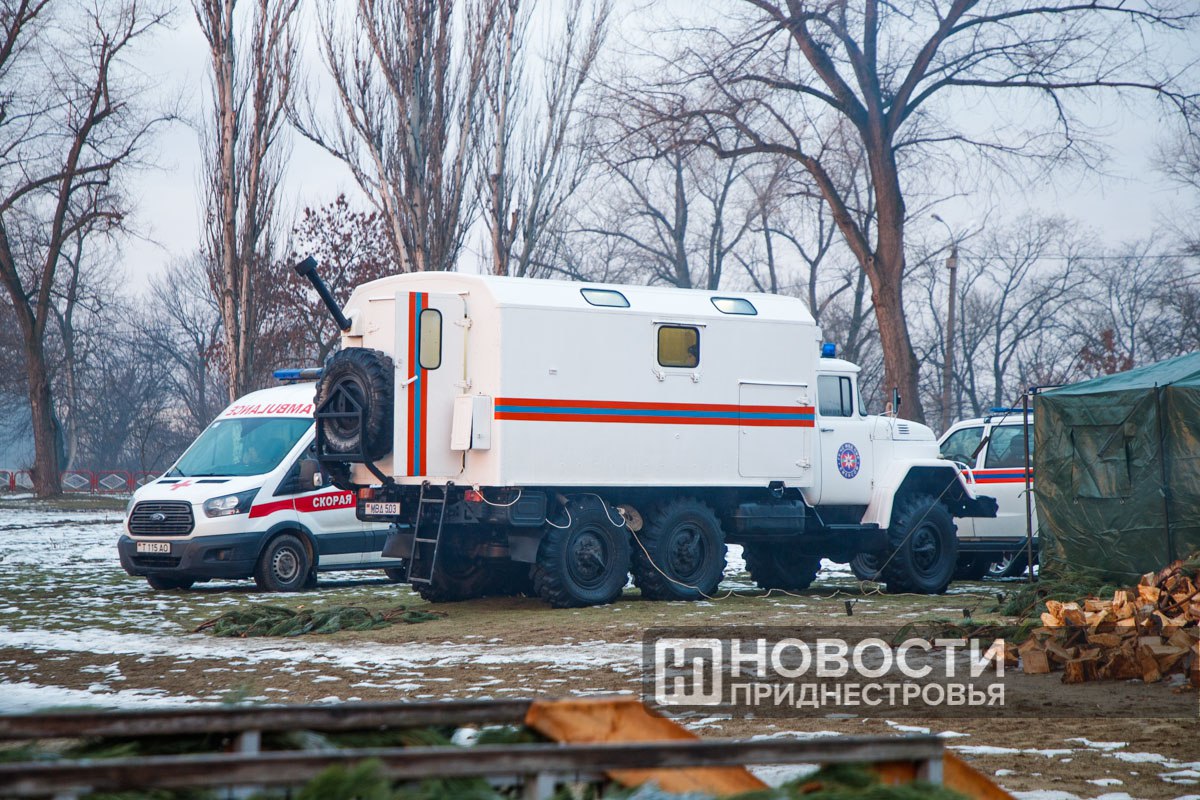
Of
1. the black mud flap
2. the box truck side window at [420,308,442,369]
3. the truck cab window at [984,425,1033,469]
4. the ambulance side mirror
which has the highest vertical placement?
the box truck side window at [420,308,442,369]

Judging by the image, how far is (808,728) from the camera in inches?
263

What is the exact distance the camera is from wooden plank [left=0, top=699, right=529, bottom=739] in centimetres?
290

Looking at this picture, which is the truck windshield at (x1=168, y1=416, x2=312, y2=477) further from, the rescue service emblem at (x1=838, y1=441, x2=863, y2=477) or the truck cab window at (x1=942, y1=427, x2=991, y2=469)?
the truck cab window at (x1=942, y1=427, x2=991, y2=469)

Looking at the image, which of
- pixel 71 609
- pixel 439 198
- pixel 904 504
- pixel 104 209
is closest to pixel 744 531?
pixel 904 504

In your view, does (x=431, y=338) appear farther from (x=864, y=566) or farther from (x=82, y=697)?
(x=864, y=566)

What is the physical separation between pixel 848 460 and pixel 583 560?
3835 millimetres

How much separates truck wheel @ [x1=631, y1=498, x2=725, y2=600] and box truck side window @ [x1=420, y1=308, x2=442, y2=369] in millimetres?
2909

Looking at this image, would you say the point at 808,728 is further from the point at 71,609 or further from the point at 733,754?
the point at 71,609

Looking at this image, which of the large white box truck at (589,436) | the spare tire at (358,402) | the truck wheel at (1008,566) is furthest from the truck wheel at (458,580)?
the truck wheel at (1008,566)

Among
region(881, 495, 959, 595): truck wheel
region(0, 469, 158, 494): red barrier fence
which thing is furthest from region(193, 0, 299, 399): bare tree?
region(0, 469, 158, 494): red barrier fence

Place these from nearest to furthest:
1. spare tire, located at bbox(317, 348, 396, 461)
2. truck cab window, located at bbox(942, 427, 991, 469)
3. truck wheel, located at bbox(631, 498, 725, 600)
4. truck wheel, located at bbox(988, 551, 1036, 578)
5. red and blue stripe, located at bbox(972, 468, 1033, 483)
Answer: spare tire, located at bbox(317, 348, 396, 461) → truck wheel, located at bbox(631, 498, 725, 600) → red and blue stripe, located at bbox(972, 468, 1033, 483) → truck wheel, located at bbox(988, 551, 1036, 578) → truck cab window, located at bbox(942, 427, 991, 469)

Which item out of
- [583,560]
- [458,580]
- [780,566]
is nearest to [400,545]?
[458,580]

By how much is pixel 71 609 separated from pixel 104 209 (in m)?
27.7

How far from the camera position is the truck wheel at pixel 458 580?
13.8m
